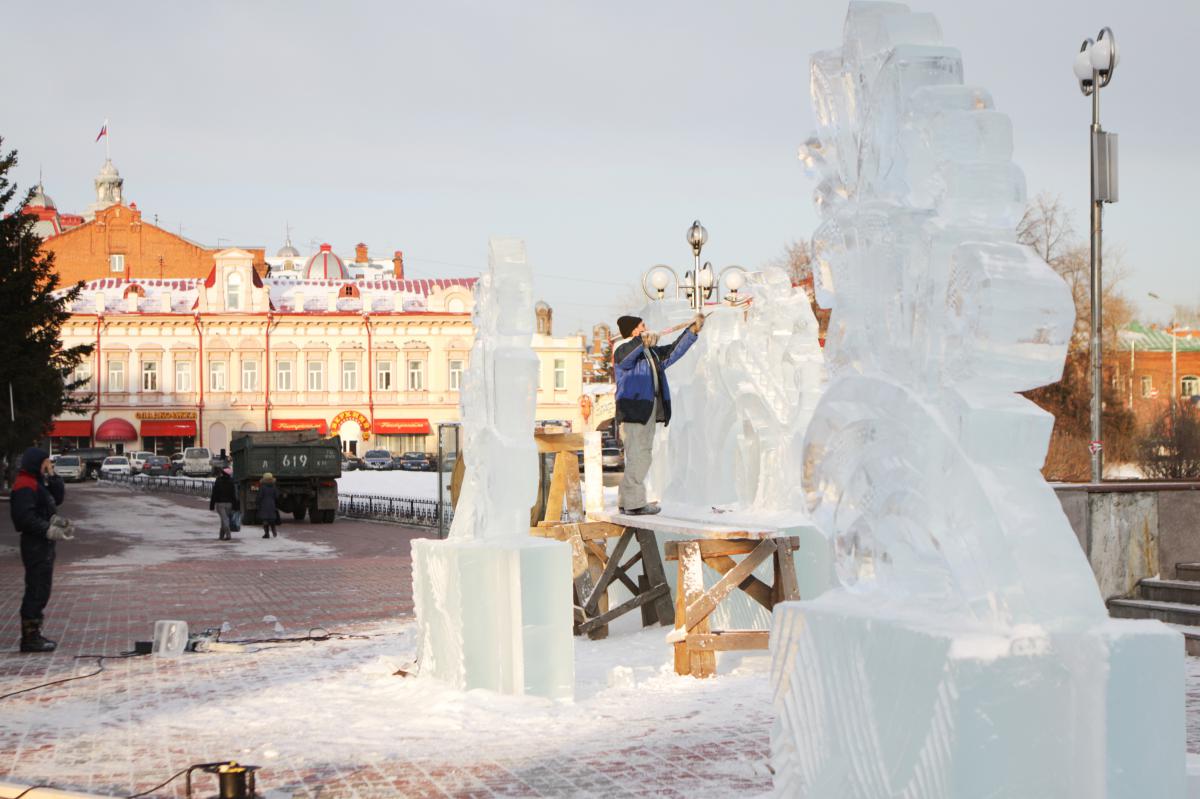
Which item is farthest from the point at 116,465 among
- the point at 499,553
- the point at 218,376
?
the point at 499,553

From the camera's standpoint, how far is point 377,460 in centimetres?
6688

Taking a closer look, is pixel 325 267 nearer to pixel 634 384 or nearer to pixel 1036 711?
pixel 634 384

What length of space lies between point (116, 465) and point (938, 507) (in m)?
67.3

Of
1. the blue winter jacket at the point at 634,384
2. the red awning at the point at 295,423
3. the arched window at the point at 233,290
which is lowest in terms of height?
the red awning at the point at 295,423

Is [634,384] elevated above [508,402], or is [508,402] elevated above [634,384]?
[634,384]

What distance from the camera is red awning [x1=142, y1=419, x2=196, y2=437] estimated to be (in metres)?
75.0

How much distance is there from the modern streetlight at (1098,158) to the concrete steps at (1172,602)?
5823 millimetres

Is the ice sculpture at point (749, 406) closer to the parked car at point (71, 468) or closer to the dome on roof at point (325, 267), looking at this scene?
the parked car at point (71, 468)

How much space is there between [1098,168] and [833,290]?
14048 mm

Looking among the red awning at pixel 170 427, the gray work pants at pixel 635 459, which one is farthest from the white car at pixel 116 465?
the gray work pants at pixel 635 459

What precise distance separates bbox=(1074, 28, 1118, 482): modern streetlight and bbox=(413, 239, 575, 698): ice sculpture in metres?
9.58

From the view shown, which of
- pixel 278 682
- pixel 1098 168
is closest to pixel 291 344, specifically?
pixel 1098 168

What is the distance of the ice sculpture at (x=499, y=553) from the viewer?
8336mm

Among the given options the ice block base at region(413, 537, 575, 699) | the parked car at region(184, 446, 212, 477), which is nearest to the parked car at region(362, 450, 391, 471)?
the parked car at region(184, 446, 212, 477)
